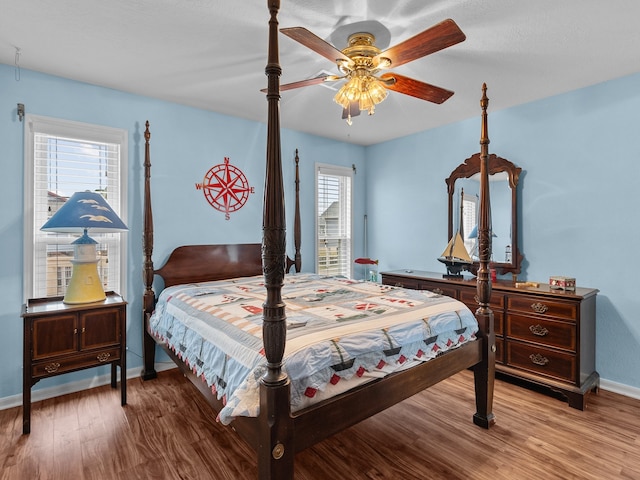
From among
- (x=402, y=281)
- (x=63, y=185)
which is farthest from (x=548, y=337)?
(x=63, y=185)

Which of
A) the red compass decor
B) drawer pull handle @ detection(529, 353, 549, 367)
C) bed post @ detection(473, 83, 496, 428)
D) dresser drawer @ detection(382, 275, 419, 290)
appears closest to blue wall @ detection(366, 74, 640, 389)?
drawer pull handle @ detection(529, 353, 549, 367)

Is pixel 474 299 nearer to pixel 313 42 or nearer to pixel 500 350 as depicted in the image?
pixel 500 350

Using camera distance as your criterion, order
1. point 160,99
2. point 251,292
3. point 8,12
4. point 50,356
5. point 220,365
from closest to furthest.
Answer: point 220,365 → point 8,12 → point 50,356 → point 251,292 → point 160,99

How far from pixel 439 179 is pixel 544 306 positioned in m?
1.98

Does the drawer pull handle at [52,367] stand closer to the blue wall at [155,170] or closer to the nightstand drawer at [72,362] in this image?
the nightstand drawer at [72,362]

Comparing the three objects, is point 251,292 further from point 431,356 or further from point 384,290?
point 431,356

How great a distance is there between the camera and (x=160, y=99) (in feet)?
11.1

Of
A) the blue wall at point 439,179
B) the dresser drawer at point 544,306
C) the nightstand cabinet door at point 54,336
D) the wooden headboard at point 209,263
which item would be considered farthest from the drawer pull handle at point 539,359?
the nightstand cabinet door at point 54,336

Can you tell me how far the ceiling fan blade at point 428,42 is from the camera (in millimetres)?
1625

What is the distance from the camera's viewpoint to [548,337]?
2.81m

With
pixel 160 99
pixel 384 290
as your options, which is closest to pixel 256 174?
pixel 160 99

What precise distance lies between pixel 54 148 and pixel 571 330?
14.4 ft

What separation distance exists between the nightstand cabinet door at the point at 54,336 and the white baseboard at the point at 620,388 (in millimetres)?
4211

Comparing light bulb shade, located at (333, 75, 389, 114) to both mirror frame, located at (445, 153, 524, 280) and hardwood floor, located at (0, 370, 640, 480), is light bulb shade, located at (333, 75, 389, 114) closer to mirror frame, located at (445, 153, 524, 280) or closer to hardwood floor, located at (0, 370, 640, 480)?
mirror frame, located at (445, 153, 524, 280)
